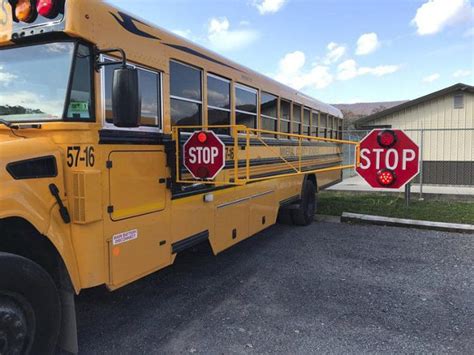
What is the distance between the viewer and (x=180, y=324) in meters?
3.76

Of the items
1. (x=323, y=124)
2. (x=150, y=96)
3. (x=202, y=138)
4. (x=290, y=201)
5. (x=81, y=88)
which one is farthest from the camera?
(x=323, y=124)

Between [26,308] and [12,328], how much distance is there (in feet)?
0.44

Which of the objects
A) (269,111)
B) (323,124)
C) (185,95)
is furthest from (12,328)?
(323,124)

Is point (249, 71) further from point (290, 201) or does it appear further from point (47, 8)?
point (47, 8)

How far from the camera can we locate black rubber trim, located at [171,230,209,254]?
3943mm

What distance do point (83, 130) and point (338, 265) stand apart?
384 centimetres

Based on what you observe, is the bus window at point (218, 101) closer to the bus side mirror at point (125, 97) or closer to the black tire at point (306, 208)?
the bus side mirror at point (125, 97)

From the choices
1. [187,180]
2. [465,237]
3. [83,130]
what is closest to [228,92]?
[187,180]

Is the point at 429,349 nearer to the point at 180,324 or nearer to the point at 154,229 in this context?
the point at 180,324

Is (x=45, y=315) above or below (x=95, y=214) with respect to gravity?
below

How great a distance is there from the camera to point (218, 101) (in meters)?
4.78

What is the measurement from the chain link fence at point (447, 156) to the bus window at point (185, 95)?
10.1 m

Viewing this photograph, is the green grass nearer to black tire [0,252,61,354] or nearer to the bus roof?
the bus roof

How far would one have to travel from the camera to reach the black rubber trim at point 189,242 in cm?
394
